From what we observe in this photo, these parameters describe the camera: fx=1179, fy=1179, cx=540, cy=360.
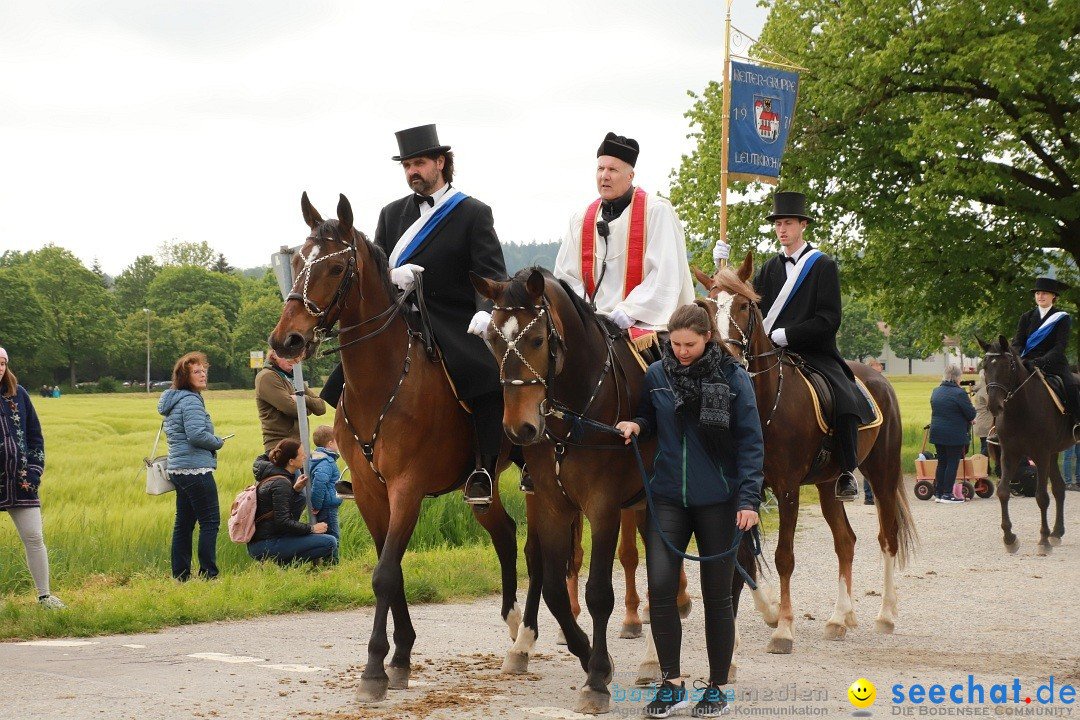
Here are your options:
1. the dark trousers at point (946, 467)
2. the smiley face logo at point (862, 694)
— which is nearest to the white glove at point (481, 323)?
the smiley face logo at point (862, 694)

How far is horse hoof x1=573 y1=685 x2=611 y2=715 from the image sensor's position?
21.2ft

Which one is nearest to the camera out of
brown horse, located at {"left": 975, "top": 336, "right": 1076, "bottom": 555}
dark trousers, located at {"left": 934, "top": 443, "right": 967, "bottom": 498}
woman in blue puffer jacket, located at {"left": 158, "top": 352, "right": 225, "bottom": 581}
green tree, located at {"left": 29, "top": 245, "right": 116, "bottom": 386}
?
woman in blue puffer jacket, located at {"left": 158, "top": 352, "right": 225, "bottom": 581}

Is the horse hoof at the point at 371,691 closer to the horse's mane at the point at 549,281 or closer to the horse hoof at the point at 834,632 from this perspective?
the horse's mane at the point at 549,281

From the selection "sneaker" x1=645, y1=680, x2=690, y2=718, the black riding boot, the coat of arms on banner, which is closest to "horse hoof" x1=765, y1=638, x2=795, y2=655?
the black riding boot

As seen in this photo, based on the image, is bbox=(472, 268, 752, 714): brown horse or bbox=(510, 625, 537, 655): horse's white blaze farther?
bbox=(510, 625, 537, 655): horse's white blaze

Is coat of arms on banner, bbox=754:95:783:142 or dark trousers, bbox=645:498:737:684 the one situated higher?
coat of arms on banner, bbox=754:95:783:142

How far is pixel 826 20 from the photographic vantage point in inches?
1093

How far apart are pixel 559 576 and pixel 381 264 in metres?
2.26

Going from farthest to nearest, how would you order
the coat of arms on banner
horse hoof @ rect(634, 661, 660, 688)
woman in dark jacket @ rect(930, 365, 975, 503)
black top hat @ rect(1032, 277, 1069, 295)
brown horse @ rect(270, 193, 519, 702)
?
woman in dark jacket @ rect(930, 365, 975, 503)
the coat of arms on banner
black top hat @ rect(1032, 277, 1069, 295)
horse hoof @ rect(634, 661, 660, 688)
brown horse @ rect(270, 193, 519, 702)

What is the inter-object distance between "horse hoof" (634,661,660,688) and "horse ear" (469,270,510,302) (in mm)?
2584

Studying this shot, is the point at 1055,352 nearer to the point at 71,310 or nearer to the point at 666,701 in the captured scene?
the point at 666,701

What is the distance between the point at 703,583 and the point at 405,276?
2.74 metres

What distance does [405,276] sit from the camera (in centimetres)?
→ 762

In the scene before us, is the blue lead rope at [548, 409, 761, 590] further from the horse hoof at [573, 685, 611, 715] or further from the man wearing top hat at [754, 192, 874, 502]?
the man wearing top hat at [754, 192, 874, 502]
